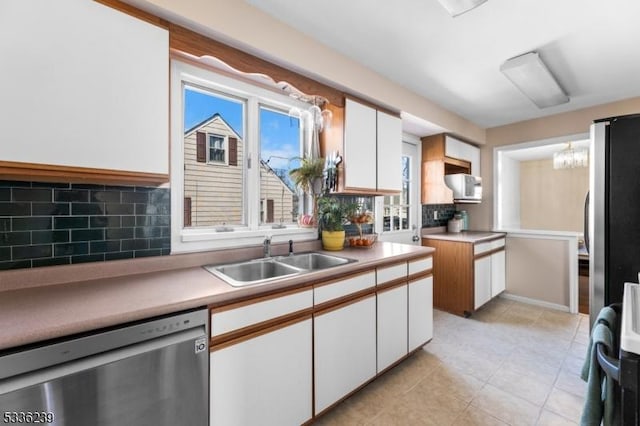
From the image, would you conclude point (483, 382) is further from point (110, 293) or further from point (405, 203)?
point (110, 293)

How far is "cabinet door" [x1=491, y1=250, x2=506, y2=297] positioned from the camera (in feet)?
11.4

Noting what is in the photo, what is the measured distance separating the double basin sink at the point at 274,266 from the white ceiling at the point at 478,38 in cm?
157

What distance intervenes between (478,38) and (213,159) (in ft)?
6.80

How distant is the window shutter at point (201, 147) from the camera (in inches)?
73.6

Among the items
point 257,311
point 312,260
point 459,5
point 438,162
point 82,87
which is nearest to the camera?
point 82,87

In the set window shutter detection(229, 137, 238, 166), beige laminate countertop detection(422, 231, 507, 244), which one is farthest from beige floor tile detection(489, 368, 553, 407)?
window shutter detection(229, 137, 238, 166)

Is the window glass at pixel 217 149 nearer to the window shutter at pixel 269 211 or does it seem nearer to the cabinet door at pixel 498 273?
the window shutter at pixel 269 211

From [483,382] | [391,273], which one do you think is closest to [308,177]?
[391,273]

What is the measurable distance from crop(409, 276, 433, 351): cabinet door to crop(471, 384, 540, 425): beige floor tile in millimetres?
532

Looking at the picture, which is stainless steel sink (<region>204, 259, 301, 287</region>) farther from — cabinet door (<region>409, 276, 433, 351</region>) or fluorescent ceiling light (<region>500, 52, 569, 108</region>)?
fluorescent ceiling light (<region>500, 52, 569, 108</region>)

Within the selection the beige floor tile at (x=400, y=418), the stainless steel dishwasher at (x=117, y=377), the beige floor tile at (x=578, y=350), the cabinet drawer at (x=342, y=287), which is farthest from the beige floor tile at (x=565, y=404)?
the stainless steel dishwasher at (x=117, y=377)

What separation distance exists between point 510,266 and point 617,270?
7.56 feet

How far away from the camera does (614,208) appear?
1.64m

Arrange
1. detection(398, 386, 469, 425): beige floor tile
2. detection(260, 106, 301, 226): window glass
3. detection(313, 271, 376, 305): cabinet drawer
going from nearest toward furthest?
detection(313, 271, 376, 305): cabinet drawer
detection(398, 386, 469, 425): beige floor tile
detection(260, 106, 301, 226): window glass
